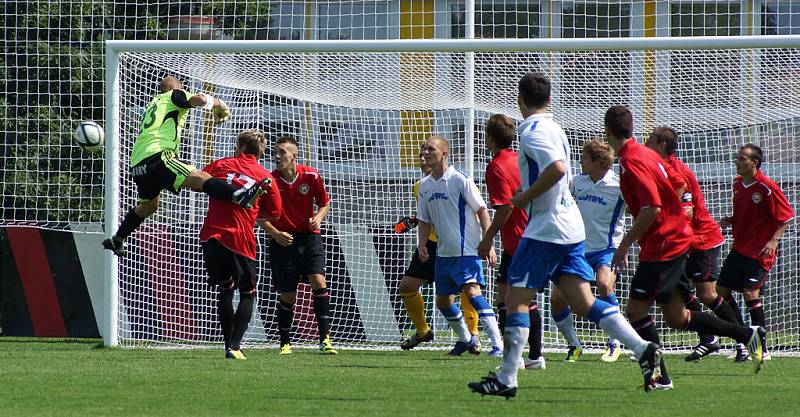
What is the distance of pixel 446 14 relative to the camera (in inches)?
584

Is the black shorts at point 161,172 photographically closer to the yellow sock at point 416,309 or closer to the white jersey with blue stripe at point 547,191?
the yellow sock at point 416,309

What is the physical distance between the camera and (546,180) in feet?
21.5

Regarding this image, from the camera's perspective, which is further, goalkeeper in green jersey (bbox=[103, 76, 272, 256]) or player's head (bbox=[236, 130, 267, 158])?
player's head (bbox=[236, 130, 267, 158])

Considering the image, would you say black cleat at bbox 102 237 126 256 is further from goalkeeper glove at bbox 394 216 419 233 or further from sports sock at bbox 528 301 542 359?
sports sock at bbox 528 301 542 359

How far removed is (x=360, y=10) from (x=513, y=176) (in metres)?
8.65

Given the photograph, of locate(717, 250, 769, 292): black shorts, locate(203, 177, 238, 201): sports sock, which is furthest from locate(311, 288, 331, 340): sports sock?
locate(717, 250, 769, 292): black shorts

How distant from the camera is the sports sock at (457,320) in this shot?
10703mm

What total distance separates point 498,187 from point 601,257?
1271 millimetres

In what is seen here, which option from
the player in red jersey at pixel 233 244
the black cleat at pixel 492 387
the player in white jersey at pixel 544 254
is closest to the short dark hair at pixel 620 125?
the player in white jersey at pixel 544 254

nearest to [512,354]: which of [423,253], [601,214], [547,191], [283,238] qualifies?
[547,191]

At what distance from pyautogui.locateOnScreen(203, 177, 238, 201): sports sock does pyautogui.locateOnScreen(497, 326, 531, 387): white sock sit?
3944mm

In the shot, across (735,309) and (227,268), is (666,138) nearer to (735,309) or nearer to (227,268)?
(735,309)

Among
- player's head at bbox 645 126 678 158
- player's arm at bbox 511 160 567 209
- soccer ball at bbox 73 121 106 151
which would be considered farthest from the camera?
soccer ball at bbox 73 121 106 151

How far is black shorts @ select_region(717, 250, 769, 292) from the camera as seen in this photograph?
10.8 metres
